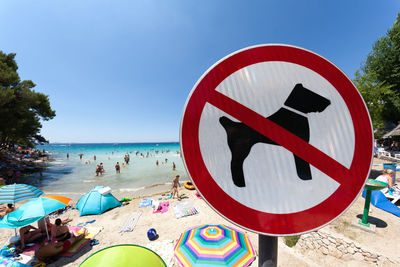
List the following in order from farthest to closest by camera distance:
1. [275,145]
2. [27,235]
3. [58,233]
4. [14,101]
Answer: [14,101] < [27,235] < [58,233] < [275,145]

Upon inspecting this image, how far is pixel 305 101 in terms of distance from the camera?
2.65ft

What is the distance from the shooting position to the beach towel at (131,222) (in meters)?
6.15

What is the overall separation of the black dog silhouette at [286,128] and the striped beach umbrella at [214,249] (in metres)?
3.96

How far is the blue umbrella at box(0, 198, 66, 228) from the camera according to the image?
4.12 meters

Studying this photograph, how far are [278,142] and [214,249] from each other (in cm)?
413

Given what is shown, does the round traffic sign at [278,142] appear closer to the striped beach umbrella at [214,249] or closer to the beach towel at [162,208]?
the striped beach umbrella at [214,249]

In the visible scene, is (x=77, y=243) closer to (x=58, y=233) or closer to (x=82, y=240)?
(x=82, y=240)

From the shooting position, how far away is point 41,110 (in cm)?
2089

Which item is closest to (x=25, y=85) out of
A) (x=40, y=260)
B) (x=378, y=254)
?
(x=40, y=260)

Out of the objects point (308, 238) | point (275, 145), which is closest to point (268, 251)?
point (275, 145)

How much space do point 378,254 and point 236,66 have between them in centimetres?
570

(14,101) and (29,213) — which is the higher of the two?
(14,101)

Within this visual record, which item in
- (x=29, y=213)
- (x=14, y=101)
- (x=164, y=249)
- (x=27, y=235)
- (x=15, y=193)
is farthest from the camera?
(x=14, y=101)

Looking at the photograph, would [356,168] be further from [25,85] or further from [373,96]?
[25,85]
